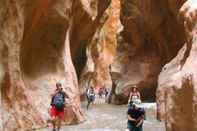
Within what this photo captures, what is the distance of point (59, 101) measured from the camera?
1636 cm

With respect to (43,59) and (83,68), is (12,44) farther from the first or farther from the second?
(83,68)

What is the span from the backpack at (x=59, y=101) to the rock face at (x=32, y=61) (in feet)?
5.90

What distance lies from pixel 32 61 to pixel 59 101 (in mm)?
5307

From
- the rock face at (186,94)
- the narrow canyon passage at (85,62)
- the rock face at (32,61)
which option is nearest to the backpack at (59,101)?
the narrow canyon passage at (85,62)

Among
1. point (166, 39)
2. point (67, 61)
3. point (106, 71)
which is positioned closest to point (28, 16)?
point (67, 61)

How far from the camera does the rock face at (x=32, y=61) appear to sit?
17.2 metres

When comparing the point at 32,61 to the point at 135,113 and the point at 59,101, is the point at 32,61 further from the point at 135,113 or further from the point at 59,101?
the point at 135,113

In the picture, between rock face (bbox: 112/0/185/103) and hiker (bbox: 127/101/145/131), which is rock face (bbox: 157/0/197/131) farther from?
rock face (bbox: 112/0/185/103)

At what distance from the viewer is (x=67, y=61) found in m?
23.6

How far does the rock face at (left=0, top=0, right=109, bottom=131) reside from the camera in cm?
1716

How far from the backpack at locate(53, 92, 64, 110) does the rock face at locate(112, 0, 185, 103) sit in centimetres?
1737

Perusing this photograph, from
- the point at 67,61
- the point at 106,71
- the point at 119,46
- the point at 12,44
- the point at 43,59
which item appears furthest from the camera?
the point at 106,71

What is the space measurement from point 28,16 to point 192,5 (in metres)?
8.95

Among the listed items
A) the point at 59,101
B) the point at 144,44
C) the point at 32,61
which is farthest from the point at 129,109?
the point at 144,44
